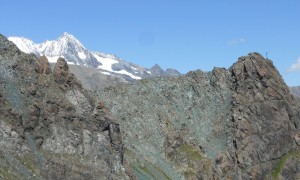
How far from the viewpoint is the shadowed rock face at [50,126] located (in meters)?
91.1

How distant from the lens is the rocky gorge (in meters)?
96.6

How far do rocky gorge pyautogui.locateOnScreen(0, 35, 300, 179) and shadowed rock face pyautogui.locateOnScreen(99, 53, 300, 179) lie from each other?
326mm

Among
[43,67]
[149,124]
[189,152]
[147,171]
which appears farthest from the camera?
[149,124]

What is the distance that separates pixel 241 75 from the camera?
529 ft

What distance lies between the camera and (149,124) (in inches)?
5610

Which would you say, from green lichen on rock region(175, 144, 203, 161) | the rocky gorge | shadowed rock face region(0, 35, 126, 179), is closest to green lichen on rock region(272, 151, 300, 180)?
the rocky gorge

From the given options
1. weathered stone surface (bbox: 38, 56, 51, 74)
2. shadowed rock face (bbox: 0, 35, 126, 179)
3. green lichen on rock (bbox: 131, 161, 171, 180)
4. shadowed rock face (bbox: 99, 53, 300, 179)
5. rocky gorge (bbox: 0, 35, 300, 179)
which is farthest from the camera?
shadowed rock face (bbox: 99, 53, 300, 179)

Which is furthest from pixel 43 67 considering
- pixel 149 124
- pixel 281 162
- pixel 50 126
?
pixel 281 162

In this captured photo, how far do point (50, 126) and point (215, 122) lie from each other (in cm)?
6728

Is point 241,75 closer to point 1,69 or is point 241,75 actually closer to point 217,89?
point 217,89

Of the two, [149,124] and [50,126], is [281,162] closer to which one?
[149,124]

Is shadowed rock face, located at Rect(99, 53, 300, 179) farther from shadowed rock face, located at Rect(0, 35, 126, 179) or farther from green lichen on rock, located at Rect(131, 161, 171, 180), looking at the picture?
shadowed rock face, located at Rect(0, 35, 126, 179)

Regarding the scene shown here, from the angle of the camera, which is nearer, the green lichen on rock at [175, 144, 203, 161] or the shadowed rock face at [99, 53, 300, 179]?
the shadowed rock face at [99, 53, 300, 179]

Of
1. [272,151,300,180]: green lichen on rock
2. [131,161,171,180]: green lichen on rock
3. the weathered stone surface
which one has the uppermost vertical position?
the weathered stone surface
